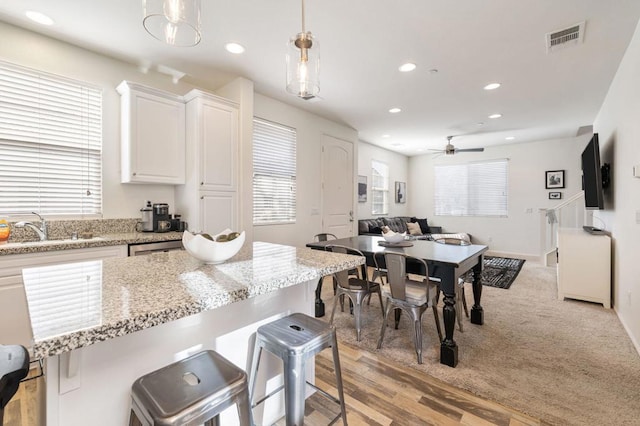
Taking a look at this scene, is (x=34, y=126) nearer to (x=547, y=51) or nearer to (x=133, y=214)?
(x=133, y=214)

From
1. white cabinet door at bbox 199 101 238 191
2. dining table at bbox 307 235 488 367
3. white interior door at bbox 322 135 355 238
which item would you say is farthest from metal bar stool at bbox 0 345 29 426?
white interior door at bbox 322 135 355 238

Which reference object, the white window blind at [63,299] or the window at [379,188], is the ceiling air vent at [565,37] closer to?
the white window blind at [63,299]

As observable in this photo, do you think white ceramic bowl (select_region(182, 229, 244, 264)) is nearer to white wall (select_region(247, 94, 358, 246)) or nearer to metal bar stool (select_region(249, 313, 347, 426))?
metal bar stool (select_region(249, 313, 347, 426))

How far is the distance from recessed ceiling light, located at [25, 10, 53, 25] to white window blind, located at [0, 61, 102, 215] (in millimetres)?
430

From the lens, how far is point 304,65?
1.70m

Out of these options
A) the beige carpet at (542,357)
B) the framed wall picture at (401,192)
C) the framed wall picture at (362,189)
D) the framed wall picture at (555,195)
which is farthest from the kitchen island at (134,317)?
the framed wall picture at (555,195)

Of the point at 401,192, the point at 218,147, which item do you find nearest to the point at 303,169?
the point at 218,147

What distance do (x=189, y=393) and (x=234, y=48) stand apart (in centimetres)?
298

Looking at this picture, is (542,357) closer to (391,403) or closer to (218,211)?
(391,403)

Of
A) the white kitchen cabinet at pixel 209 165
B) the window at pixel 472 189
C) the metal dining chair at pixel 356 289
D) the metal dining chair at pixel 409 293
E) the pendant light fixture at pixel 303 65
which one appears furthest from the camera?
the window at pixel 472 189

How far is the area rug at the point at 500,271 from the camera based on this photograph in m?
4.57

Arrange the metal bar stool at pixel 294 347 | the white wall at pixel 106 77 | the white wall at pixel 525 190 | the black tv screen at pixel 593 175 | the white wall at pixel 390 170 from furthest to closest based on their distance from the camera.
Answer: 1. the white wall at pixel 390 170
2. the white wall at pixel 525 190
3. the black tv screen at pixel 593 175
4. the white wall at pixel 106 77
5. the metal bar stool at pixel 294 347

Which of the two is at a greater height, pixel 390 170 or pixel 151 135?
pixel 390 170

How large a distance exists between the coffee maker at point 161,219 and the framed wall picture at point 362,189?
4423mm
